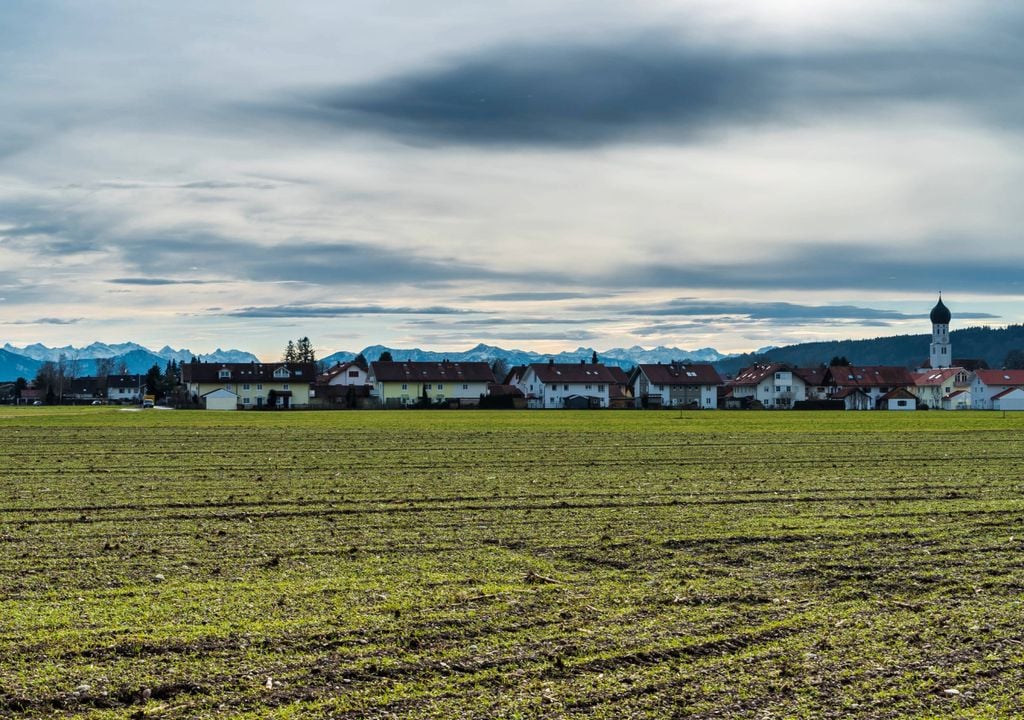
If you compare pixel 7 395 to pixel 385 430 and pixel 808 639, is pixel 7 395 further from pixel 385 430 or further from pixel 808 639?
pixel 808 639

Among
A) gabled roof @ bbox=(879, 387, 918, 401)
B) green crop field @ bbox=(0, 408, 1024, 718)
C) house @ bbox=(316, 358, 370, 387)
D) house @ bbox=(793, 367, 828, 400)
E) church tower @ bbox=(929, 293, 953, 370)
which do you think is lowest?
green crop field @ bbox=(0, 408, 1024, 718)

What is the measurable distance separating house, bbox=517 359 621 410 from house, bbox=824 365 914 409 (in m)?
37.5

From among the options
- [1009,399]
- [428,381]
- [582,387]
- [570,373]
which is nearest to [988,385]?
[1009,399]

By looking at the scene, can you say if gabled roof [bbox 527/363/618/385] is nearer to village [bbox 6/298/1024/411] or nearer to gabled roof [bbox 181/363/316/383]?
village [bbox 6/298/1024/411]

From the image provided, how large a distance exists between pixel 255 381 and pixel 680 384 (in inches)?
2270

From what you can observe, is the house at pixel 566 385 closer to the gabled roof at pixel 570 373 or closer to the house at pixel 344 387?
the gabled roof at pixel 570 373

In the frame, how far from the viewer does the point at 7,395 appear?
191 meters

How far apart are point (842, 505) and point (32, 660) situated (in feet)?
49.2

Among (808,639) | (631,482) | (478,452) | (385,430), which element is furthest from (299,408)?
(808,639)

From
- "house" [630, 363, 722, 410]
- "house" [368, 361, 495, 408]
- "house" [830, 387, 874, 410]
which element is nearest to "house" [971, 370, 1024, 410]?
"house" [830, 387, 874, 410]

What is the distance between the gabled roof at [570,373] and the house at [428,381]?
7806 mm

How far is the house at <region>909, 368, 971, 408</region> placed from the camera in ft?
485

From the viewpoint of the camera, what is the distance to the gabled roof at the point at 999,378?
146000 mm

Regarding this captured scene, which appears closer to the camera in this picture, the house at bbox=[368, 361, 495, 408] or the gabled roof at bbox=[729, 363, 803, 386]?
the house at bbox=[368, 361, 495, 408]
